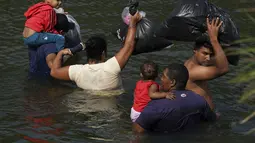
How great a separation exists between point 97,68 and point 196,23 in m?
1.60

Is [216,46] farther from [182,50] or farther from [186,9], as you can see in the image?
[182,50]

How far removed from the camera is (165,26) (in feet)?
24.2

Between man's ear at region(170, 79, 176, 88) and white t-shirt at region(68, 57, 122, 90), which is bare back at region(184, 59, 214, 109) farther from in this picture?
white t-shirt at region(68, 57, 122, 90)

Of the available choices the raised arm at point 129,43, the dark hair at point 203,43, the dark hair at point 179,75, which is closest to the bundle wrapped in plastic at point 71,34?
the raised arm at point 129,43

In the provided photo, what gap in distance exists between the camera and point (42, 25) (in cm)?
867

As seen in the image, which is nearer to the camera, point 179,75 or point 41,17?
point 179,75

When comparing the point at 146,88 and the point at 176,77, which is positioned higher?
the point at 176,77

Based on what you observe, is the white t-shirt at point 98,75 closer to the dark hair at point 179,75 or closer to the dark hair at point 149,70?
the dark hair at point 149,70

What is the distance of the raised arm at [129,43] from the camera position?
746 centimetres

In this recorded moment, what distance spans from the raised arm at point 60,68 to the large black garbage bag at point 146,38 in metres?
0.91

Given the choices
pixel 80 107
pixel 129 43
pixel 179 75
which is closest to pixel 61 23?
pixel 80 107

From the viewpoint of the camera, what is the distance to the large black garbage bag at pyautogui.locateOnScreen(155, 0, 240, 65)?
6962 mm

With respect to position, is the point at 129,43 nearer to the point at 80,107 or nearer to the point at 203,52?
the point at 203,52

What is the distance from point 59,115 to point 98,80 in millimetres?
734
